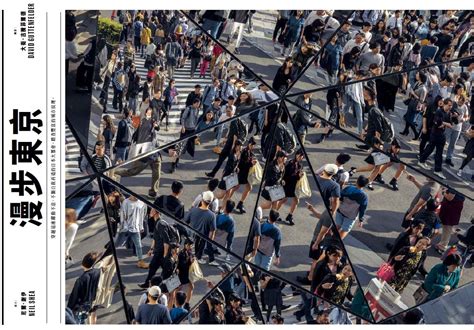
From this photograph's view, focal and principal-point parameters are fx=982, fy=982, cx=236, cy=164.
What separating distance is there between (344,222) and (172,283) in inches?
98.2

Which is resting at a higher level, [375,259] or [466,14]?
[466,14]

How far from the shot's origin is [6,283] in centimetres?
1290

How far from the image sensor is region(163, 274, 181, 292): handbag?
13.3 meters

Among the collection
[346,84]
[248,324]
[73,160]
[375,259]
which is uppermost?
[346,84]

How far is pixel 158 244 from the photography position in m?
13.3

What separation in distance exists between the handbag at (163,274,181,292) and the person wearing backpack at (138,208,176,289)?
0.22 meters

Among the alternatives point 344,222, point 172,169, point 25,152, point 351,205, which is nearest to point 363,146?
point 351,205

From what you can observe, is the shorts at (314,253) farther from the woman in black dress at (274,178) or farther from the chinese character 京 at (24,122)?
the chinese character 京 at (24,122)

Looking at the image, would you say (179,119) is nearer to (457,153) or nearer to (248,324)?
(248,324)

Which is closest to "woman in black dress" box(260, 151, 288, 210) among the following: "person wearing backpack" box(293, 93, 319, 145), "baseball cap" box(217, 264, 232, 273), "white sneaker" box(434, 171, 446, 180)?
"person wearing backpack" box(293, 93, 319, 145)

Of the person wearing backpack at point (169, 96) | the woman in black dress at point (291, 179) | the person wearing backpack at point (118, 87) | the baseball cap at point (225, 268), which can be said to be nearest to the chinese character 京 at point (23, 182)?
the person wearing backpack at point (118, 87)

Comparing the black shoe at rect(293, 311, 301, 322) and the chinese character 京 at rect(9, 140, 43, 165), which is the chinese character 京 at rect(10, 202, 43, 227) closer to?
the chinese character 京 at rect(9, 140, 43, 165)

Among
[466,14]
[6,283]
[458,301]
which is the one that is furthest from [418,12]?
[6,283]

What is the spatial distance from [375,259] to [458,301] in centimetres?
128
